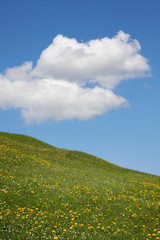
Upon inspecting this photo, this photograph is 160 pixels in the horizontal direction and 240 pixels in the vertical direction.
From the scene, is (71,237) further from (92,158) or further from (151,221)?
(92,158)

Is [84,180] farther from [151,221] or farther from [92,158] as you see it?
[92,158]

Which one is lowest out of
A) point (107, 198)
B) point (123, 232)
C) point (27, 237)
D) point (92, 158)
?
point (27, 237)

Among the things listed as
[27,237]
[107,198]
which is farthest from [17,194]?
[107,198]

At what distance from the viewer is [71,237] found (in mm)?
14758

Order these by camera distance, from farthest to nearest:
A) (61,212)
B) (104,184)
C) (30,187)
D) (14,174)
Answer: (104,184)
(14,174)
(30,187)
(61,212)

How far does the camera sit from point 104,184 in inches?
1157

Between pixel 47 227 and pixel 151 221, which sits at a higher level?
pixel 151 221

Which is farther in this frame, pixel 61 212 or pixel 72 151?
pixel 72 151

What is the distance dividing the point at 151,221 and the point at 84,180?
38.5 feet

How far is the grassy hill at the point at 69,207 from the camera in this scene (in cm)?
1550

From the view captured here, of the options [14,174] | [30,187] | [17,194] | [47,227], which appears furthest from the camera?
[14,174]

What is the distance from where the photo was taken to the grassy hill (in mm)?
15500

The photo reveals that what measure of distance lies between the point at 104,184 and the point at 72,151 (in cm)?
2550

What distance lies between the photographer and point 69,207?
778 inches
